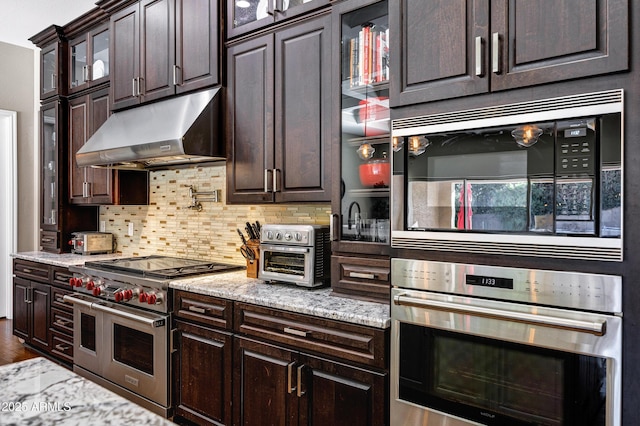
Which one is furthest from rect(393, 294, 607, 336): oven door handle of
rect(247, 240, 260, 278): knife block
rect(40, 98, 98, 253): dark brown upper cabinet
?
rect(40, 98, 98, 253): dark brown upper cabinet

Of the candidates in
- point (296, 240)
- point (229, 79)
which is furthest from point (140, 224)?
point (296, 240)

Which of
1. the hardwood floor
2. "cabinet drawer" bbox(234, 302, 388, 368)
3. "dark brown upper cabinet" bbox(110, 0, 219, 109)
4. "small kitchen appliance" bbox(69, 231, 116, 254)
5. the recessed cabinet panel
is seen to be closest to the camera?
"cabinet drawer" bbox(234, 302, 388, 368)

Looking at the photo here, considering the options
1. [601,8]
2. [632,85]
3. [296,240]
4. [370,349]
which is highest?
[601,8]

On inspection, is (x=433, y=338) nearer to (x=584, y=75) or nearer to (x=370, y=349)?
(x=370, y=349)

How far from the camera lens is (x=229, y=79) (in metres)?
2.86

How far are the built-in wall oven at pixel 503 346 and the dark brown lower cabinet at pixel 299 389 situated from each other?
0.13 metres

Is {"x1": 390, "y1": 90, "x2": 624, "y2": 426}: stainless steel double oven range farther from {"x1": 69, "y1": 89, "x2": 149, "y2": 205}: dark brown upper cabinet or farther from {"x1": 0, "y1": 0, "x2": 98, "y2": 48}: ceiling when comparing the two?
{"x1": 0, "y1": 0, "x2": 98, "y2": 48}: ceiling

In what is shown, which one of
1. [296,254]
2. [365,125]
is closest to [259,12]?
[365,125]

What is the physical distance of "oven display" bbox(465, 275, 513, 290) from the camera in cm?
159

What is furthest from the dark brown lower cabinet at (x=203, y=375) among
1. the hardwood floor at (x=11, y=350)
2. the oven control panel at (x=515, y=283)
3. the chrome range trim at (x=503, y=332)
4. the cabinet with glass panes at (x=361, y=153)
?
the hardwood floor at (x=11, y=350)

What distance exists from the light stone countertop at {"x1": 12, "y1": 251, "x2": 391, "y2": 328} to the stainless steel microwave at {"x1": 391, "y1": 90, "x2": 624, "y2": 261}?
345 millimetres

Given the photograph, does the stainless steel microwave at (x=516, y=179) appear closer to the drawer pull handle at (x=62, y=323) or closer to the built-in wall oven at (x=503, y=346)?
the built-in wall oven at (x=503, y=346)

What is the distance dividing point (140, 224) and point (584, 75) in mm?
3719

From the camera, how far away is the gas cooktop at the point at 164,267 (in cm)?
284
